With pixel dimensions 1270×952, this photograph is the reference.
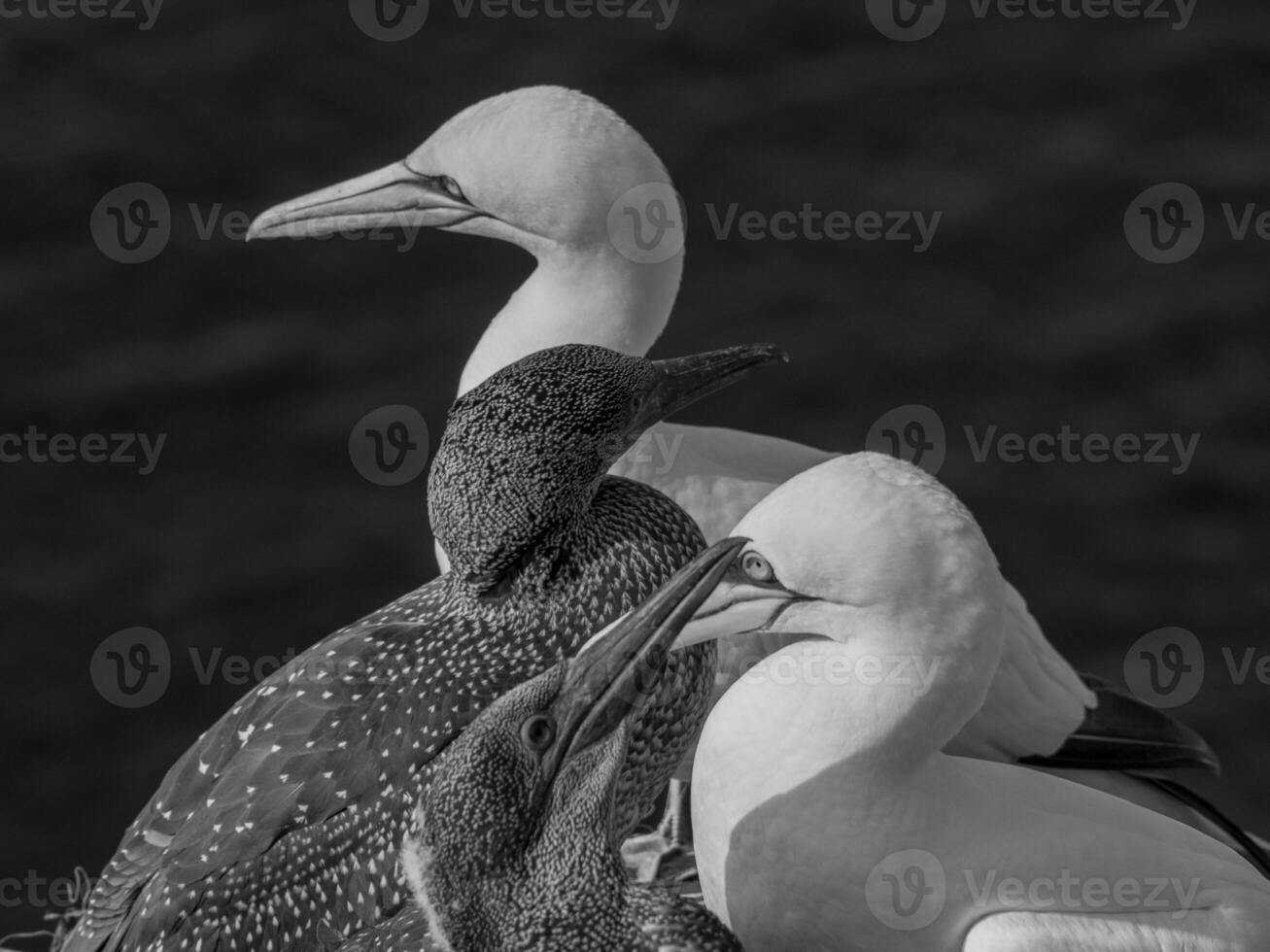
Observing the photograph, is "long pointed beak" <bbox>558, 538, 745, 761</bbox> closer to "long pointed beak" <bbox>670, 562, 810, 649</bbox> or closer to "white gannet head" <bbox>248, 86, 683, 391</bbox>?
"long pointed beak" <bbox>670, 562, 810, 649</bbox>

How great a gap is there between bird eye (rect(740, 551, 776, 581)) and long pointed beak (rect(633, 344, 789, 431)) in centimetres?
74

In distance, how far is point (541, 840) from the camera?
5.17 m

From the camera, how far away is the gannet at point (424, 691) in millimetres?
5879

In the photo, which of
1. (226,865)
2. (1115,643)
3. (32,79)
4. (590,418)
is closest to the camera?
(226,865)

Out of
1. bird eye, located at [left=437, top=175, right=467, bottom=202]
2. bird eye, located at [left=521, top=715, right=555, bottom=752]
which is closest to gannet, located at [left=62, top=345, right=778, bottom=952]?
bird eye, located at [left=521, top=715, right=555, bottom=752]

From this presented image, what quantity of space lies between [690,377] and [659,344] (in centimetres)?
382

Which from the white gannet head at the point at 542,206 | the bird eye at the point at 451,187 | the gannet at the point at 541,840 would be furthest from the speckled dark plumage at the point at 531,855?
the bird eye at the point at 451,187

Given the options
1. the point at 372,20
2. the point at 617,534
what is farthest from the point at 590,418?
the point at 372,20

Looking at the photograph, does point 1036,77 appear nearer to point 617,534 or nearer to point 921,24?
point 921,24

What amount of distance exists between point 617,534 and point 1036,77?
615 centimetres

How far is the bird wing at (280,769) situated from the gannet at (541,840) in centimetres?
66

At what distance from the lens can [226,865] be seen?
5887 mm

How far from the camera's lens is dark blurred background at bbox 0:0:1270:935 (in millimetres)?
9977

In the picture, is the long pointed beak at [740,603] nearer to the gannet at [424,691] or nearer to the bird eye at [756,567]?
the bird eye at [756,567]
